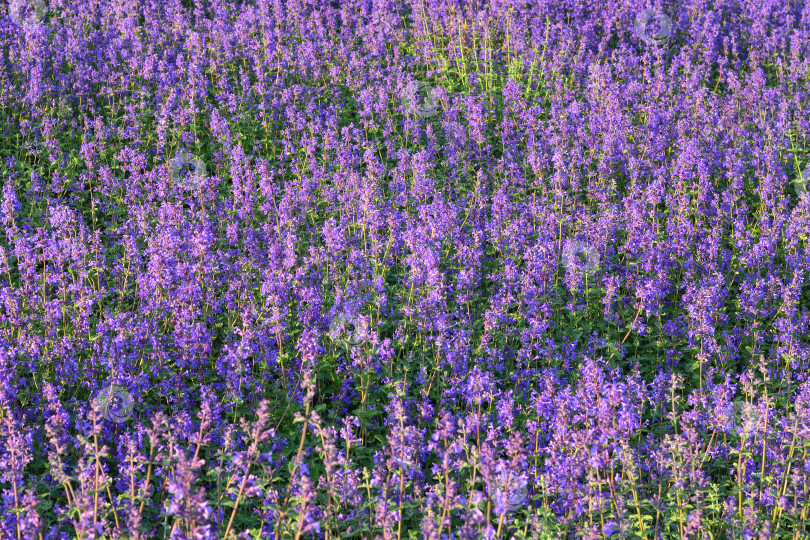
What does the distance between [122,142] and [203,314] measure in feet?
11.5

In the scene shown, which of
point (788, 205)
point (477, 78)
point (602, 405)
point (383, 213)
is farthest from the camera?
point (477, 78)

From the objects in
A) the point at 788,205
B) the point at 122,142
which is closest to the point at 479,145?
the point at 788,205

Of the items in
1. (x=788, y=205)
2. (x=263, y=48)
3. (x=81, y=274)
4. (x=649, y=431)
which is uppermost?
(x=263, y=48)

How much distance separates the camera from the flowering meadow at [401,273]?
180 inches

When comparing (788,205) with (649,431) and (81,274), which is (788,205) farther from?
(81,274)

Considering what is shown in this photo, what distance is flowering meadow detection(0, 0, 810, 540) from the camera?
180 inches

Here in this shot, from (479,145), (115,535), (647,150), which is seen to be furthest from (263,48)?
(115,535)

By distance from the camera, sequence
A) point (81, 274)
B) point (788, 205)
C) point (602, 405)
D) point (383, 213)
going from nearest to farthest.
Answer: point (602, 405) → point (81, 274) → point (383, 213) → point (788, 205)

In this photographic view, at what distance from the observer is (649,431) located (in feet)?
18.5

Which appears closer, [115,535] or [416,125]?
[115,535]

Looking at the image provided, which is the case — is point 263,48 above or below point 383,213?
above

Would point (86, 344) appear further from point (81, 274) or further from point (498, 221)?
point (498, 221)

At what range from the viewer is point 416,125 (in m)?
9.10

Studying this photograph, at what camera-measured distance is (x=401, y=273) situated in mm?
7066
